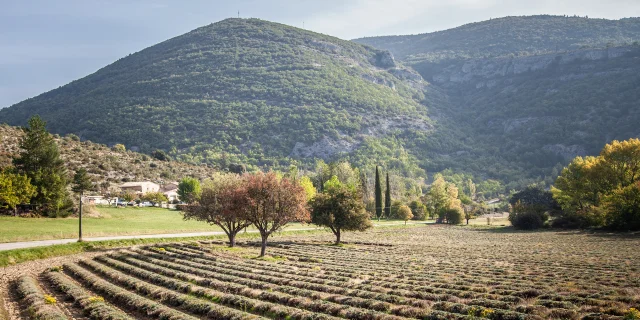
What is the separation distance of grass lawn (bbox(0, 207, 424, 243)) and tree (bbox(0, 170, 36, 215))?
218 cm

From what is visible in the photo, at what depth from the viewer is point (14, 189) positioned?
164 feet

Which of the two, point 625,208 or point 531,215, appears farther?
point 531,215

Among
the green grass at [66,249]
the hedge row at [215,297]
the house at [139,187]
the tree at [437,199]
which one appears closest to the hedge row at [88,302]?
the hedge row at [215,297]

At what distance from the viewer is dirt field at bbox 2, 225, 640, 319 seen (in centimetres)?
1644

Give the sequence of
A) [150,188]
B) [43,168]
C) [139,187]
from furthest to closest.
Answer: [150,188] < [139,187] < [43,168]

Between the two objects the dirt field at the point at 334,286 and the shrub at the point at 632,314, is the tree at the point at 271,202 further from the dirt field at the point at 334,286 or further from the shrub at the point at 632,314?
the shrub at the point at 632,314

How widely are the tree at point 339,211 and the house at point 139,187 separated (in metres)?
49.1

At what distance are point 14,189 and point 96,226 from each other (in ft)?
32.5

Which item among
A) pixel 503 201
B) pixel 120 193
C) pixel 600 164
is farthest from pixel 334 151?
pixel 600 164

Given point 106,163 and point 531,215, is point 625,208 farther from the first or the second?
point 106,163

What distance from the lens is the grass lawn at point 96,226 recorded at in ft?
135

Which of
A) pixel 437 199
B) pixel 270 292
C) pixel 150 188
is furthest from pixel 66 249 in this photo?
pixel 437 199

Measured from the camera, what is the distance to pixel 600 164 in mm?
67562

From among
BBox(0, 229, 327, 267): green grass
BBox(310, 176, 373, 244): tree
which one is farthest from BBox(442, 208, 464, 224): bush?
BBox(0, 229, 327, 267): green grass
